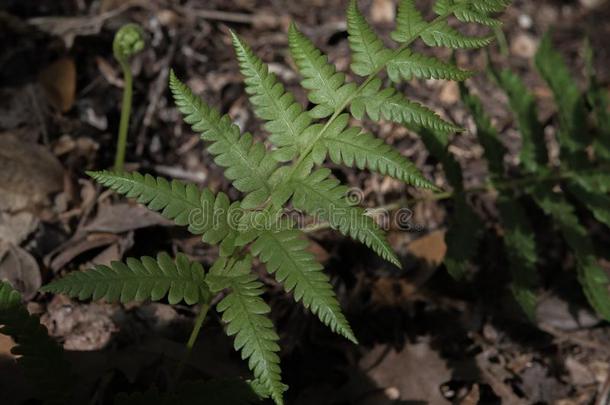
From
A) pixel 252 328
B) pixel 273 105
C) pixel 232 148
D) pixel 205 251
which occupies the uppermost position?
pixel 273 105

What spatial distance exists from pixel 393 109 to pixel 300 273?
0.67 m

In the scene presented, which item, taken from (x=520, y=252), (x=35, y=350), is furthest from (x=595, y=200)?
(x=35, y=350)

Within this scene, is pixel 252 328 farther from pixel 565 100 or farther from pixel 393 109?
pixel 565 100

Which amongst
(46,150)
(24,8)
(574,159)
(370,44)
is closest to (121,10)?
(24,8)

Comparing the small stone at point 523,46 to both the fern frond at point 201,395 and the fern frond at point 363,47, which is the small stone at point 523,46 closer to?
the fern frond at point 363,47

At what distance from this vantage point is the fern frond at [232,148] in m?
2.28

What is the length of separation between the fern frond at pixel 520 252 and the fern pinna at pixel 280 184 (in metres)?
1.07

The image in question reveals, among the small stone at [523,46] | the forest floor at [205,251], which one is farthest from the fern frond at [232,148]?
the small stone at [523,46]

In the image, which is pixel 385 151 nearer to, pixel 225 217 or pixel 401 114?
pixel 401 114

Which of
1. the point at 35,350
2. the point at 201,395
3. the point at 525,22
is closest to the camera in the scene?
the point at 35,350

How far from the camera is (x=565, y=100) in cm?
342

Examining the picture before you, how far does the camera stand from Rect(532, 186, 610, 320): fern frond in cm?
298

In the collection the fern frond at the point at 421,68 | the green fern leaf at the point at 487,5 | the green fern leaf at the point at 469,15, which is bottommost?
the fern frond at the point at 421,68

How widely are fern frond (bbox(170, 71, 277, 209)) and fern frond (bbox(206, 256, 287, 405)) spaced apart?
28cm
